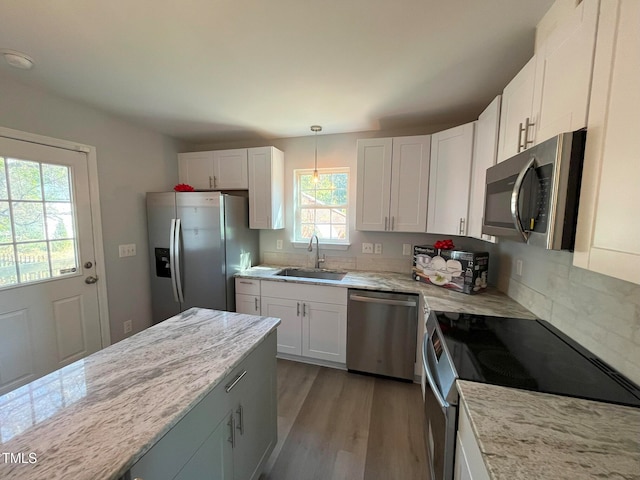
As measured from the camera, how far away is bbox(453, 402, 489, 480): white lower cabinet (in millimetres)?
739

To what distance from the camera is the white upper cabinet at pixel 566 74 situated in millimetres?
851

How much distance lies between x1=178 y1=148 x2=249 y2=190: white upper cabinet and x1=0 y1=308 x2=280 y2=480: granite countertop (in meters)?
2.11

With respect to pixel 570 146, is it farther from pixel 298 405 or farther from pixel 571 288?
pixel 298 405

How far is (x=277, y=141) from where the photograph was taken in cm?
319

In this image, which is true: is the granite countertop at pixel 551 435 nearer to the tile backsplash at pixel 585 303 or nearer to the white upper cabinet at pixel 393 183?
the tile backsplash at pixel 585 303

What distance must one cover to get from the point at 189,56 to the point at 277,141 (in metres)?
1.67

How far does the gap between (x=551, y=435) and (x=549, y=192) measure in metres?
0.75

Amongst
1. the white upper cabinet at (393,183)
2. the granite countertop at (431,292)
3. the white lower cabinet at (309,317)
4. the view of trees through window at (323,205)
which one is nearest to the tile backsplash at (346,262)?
the granite countertop at (431,292)

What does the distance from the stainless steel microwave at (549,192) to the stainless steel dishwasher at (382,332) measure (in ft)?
4.24

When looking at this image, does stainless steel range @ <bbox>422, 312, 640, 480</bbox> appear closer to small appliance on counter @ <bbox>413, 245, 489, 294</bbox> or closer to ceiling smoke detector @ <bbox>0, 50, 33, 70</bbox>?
small appliance on counter @ <bbox>413, 245, 489, 294</bbox>

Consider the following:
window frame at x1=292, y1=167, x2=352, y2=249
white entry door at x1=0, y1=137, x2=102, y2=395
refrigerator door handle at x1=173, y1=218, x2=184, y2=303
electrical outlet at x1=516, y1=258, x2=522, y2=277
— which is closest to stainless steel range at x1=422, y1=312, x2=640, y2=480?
electrical outlet at x1=516, y1=258, x2=522, y2=277

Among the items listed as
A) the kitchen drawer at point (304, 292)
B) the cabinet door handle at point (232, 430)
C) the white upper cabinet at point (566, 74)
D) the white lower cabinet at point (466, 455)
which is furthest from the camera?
the kitchen drawer at point (304, 292)

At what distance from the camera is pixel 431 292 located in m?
2.07

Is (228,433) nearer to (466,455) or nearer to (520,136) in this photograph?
(466,455)
